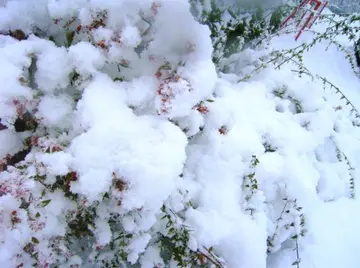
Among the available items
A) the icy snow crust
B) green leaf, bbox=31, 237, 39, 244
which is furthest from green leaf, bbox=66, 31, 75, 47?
green leaf, bbox=31, 237, 39, 244

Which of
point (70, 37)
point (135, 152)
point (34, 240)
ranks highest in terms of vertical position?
point (70, 37)

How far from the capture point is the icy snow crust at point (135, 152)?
46.4 inches

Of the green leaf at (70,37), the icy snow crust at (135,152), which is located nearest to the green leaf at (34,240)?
the icy snow crust at (135,152)

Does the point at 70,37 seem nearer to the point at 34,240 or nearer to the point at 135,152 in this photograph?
the point at 135,152

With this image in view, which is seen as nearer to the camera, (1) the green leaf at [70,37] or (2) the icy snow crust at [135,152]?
(2) the icy snow crust at [135,152]

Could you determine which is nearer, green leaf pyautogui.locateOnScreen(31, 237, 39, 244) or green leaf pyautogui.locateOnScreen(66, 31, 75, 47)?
green leaf pyautogui.locateOnScreen(31, 237, 39, 244)

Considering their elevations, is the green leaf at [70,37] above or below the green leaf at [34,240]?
above

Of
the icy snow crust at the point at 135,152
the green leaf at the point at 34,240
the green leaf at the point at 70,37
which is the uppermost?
the green leaf at the point at 70,37

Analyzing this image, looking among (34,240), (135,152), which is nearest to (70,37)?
(135,152)

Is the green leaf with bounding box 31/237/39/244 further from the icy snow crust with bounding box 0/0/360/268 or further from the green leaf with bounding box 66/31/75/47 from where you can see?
the green leaf with bounding box 66/31/75/47

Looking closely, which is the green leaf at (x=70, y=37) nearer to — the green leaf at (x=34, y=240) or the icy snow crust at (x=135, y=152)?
the icy snow crust at (x=135, y=152)

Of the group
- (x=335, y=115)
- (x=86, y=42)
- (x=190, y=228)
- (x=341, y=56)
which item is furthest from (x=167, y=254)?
(x=341, y=56)

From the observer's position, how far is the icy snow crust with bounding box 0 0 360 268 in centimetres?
118

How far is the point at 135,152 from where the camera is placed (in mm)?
1228
